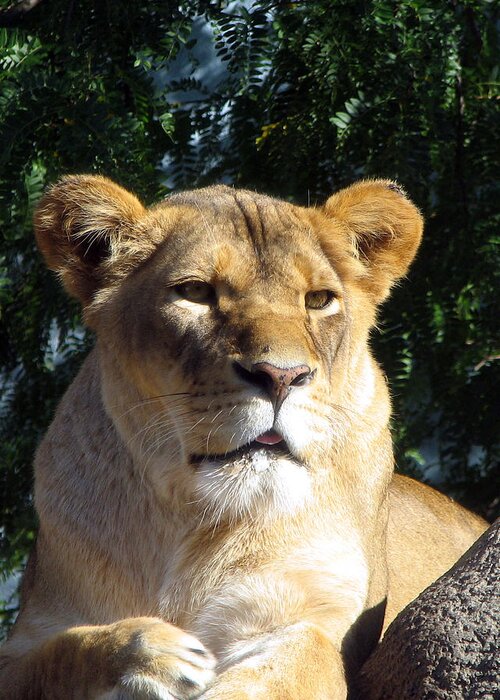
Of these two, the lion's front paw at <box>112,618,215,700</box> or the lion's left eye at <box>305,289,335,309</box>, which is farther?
the lion's left eye at <box>305,289,335,309</box>

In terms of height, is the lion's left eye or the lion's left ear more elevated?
the lion's left ear

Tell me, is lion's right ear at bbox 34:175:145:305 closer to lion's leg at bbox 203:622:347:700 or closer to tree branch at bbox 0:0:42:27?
lion's leg at bbox 203:622:347:700

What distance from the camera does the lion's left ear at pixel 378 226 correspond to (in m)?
2.01

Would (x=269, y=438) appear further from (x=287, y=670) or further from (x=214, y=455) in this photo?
(x=287, y=670)

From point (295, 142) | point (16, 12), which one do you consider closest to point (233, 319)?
point (295, 142)

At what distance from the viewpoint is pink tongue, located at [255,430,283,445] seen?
5.14ft

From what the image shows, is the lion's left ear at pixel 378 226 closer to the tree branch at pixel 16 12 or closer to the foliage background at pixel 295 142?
the foliage background at pixel 295 142

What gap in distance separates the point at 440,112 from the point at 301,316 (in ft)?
3.62

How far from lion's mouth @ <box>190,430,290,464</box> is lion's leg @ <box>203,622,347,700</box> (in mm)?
275

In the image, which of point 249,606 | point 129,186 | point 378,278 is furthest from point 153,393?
point 129,186

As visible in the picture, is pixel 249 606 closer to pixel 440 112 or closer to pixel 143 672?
pixel 143 672

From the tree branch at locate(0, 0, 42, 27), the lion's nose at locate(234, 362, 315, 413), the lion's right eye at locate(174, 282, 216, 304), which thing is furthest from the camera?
the tree branch at locate(0, 0, 42, 27)

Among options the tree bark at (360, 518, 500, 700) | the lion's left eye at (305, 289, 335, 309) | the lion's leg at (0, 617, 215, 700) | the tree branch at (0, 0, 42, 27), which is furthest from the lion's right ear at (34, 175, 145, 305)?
the tree branch at (0, 0, 42, 27)

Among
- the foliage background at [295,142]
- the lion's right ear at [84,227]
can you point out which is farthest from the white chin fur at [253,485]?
the foliage background at [295,142]
